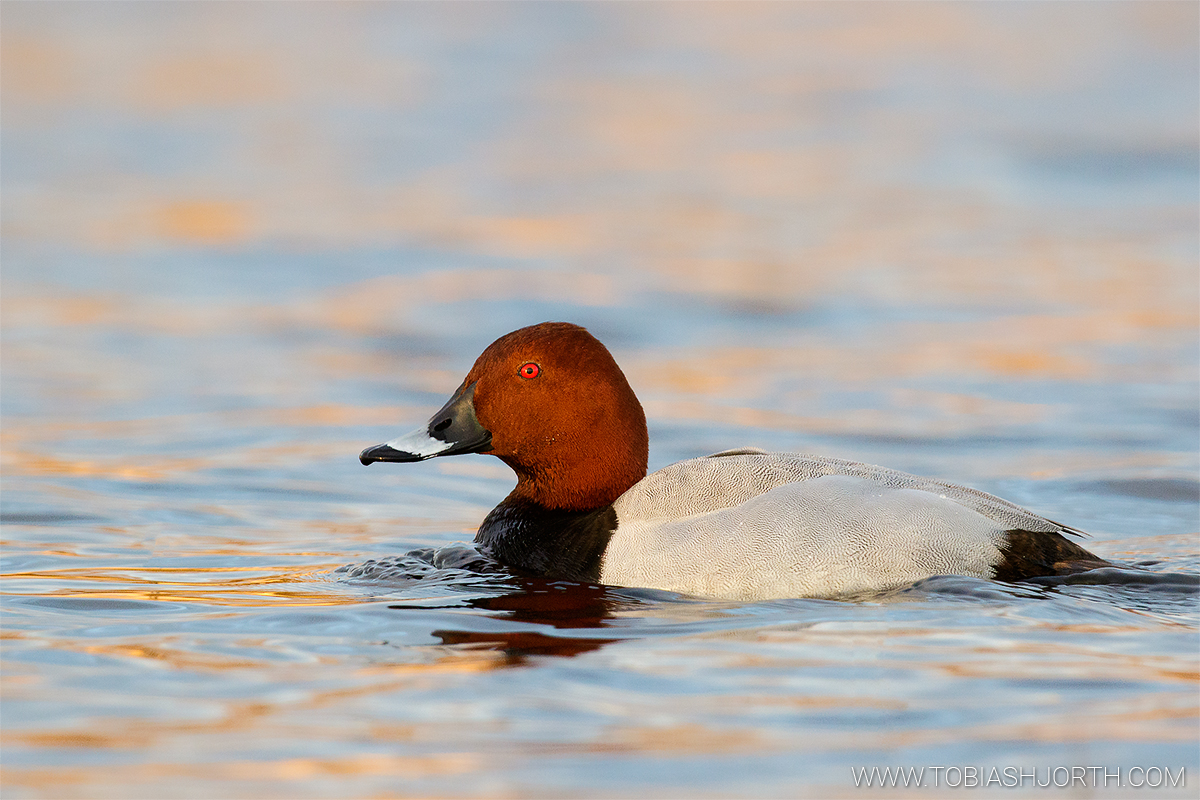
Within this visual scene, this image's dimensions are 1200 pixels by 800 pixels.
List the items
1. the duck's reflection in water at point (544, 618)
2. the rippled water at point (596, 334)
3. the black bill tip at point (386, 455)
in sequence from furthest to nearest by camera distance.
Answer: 1. the black bill tip at point (386, 455)
2. the duck's reflection in water at point (544, 618)
3. the rippled water at point (596, 334)

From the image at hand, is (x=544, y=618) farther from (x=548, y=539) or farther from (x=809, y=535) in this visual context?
(x=809, y=535)

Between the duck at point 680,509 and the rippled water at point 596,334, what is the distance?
17cm

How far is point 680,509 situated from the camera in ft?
22.8

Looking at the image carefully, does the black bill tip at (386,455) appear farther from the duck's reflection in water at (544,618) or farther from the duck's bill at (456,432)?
the duck's reflection in water at (544,618)

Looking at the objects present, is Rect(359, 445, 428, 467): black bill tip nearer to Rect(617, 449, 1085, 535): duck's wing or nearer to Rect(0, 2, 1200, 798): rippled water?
Rect(0, 2, 1200, 798): rippled water

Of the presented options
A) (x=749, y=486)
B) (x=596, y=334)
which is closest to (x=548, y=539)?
(x=749, y=486)

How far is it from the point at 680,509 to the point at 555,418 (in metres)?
0.84

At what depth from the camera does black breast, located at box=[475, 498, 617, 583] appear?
7141 millimetres

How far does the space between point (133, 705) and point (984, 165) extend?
15384mm

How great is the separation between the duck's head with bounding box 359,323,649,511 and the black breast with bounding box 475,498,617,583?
0.13 meters

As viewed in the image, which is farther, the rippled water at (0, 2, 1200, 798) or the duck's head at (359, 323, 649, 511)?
the duck's head at (359, 323, 649, 511)

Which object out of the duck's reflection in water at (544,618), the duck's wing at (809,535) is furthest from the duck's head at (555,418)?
the duck's reflection in water at (544,618)

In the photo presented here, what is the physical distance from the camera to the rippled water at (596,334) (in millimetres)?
5258

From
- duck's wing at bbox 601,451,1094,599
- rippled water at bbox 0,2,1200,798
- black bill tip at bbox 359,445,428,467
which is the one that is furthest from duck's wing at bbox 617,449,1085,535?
black bill tip at bbox 359,445,428,467
